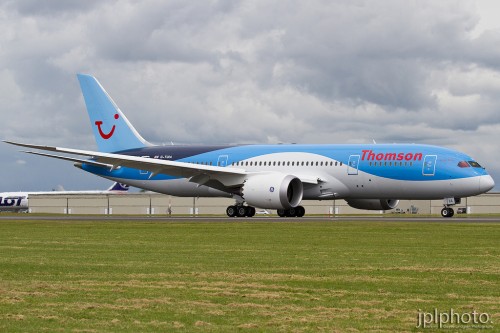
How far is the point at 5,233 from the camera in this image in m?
36.3

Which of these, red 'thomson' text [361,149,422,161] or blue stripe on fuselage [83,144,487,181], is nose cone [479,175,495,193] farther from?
red 'thomson' text [361,149,422,161]

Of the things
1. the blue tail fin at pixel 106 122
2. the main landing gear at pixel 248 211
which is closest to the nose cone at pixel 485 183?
the main landing gear at pixel 248 211

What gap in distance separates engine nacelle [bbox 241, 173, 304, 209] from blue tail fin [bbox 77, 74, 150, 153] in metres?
13.9

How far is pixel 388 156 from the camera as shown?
52.3 m

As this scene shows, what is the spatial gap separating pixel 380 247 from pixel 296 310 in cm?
1391

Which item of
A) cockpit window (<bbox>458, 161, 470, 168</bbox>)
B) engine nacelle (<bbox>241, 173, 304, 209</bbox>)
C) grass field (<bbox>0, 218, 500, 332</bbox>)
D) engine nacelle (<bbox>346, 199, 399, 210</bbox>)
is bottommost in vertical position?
grass field (<bbox>0, 218, 500, 332</bbox>)

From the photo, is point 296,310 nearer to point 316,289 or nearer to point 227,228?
point 316,289

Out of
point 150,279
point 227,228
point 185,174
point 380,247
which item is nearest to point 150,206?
point 185,174

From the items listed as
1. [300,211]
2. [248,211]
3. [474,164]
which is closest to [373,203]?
[300,211]

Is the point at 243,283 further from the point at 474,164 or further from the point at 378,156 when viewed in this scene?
the point at 474,164

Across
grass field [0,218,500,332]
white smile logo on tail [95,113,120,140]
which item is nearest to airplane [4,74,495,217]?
white smile logo on tail [95,113,120,140]

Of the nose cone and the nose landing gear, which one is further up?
the nose cone

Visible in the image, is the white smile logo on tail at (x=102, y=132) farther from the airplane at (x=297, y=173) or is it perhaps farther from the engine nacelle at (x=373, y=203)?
the engine nacelle at (x=373, y=203)

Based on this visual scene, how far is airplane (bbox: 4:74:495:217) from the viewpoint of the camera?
51.3 metres
